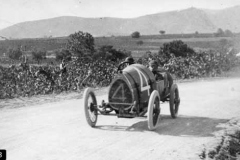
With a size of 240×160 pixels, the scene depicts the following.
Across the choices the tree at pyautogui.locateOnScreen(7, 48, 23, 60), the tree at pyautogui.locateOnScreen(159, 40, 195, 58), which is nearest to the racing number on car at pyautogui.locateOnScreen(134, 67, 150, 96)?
the tree at pyautogui.locateOnScreen(159, 40, 195, 58)

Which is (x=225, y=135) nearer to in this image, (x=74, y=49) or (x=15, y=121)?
(x=15, y=121)

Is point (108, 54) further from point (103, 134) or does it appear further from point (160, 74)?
point (103, 134)

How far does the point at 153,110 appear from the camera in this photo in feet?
29.9

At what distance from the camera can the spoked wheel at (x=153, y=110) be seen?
867 cm

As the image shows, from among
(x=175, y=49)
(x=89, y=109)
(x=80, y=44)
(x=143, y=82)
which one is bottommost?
(x=89, y=109)

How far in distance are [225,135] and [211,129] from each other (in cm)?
51

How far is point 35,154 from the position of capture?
23.6 feet

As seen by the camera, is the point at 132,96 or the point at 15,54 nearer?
the point at 132,96

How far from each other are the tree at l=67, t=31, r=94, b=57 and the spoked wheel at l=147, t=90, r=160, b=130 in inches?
1796

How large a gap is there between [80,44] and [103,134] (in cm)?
4662


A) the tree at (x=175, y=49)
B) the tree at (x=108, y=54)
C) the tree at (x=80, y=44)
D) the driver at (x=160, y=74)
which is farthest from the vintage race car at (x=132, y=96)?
the tree at (x=175, y=49)

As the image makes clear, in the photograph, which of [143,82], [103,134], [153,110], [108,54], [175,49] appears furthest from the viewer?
[108,54]

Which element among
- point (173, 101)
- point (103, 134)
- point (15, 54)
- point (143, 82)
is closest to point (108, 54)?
point (15, 54)

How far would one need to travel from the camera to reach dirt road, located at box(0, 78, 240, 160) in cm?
729
